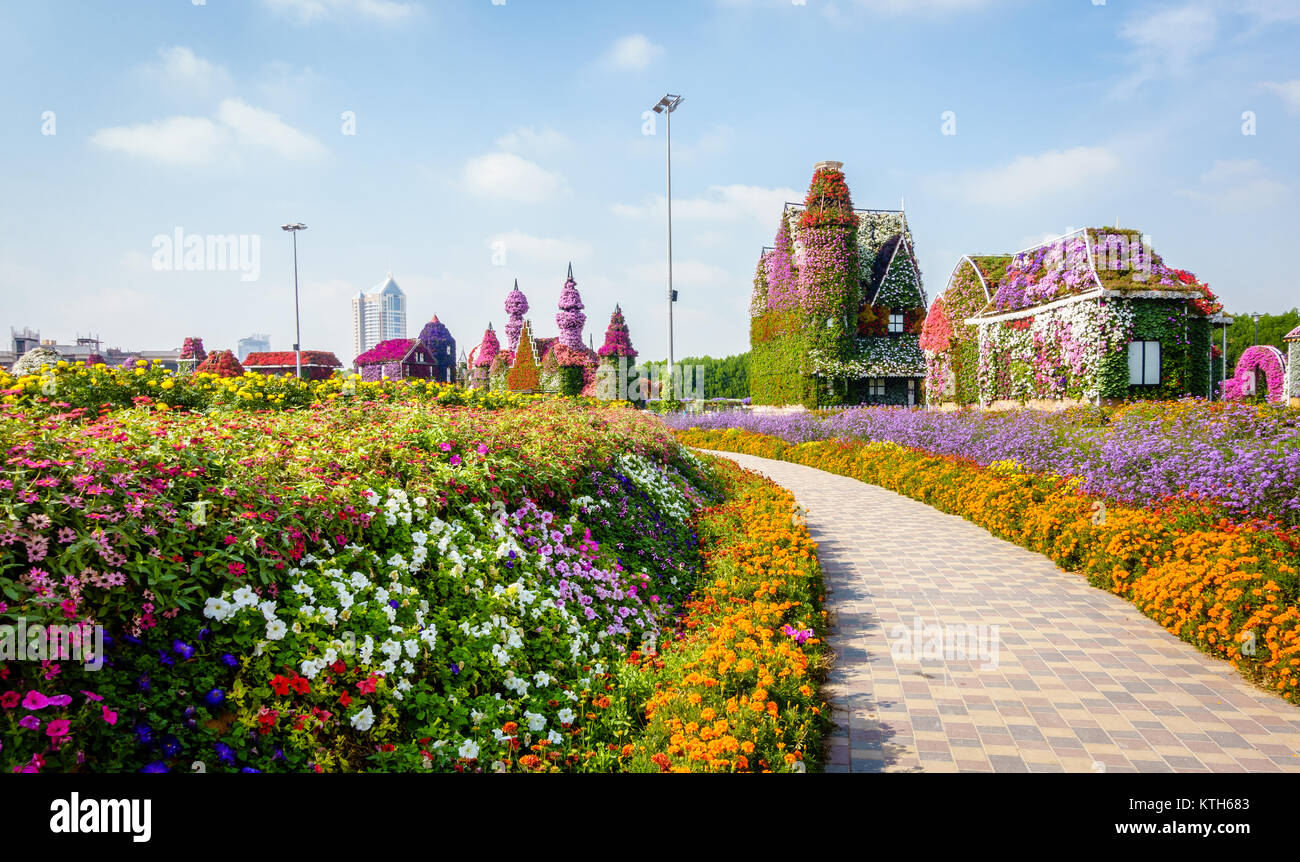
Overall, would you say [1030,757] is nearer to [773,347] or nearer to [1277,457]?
[1277,457]

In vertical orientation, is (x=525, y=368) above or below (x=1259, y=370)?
above

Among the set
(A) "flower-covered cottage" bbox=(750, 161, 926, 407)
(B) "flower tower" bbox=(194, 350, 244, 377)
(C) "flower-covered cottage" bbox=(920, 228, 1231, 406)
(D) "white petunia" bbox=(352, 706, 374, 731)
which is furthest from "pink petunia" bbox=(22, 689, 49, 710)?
(B) "flower tower" bbox=(194, 350, 244, 377)

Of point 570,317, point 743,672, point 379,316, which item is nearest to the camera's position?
point 743,672

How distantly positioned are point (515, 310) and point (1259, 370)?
45.1m

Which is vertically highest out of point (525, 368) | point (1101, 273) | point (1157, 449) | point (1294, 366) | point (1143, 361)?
point (1101, 273)

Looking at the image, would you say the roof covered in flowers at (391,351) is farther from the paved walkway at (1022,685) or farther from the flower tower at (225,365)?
A: the paved walkway at (1022,685)

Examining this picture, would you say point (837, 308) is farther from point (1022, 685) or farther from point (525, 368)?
point (1022, 685)

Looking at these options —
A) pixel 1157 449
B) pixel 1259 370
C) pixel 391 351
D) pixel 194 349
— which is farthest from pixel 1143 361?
pixel 194 349

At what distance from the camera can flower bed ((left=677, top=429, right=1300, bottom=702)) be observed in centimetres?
484

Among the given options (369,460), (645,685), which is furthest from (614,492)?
(645,685)

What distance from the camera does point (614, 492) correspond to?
7684mm

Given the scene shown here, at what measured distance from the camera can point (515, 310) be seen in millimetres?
47719

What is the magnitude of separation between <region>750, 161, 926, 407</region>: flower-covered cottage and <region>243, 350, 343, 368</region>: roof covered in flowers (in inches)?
1201

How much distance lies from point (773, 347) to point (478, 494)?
27.4 m
